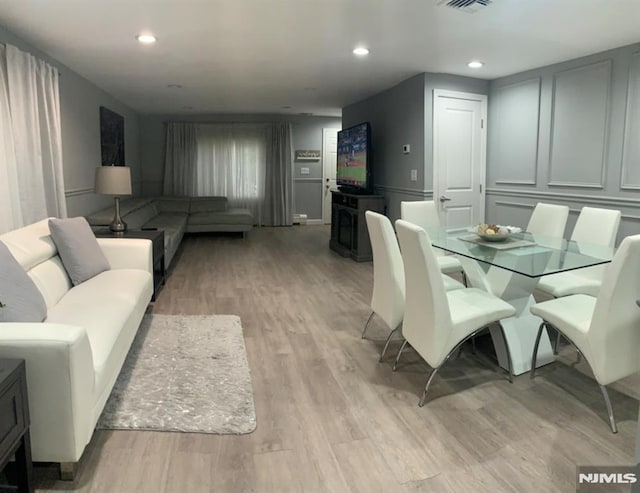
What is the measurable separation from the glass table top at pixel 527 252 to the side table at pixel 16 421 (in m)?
2.19

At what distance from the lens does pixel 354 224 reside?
6.00 m

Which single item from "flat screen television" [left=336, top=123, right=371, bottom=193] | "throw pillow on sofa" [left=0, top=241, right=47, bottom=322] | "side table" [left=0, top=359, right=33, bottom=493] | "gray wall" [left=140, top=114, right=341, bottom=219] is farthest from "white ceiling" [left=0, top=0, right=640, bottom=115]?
"gray wall" [left=140, top=114, right=341, bottom=219]

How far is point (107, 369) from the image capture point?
2.00 meters

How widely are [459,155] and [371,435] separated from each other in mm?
3995

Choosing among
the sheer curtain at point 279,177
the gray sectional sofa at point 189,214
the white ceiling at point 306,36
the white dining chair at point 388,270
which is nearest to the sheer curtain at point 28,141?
the white ceiling at point 306,36

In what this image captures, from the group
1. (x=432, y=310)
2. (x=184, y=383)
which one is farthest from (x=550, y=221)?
(x=184, y=383)

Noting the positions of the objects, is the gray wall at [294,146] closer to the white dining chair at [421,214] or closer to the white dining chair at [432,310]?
the white dining chair at [421,214]

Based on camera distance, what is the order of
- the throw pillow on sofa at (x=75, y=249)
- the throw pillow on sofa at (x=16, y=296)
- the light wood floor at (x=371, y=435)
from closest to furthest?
the light wood floor at (x=371, y=435)
the throw pillow on sofa at (x=16, y=296)
the throw pillow on sofa at (x=75, y=249)

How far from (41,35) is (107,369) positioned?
9.85ft

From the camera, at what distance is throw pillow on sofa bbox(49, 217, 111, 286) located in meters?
2.98

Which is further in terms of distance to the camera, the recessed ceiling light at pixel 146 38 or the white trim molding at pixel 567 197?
the white trim molding at pixel 567 197

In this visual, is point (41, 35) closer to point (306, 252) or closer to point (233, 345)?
point (233, 345)

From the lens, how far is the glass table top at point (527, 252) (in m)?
2.44

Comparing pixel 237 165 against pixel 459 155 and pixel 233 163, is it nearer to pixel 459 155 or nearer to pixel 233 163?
pixel 233 163
